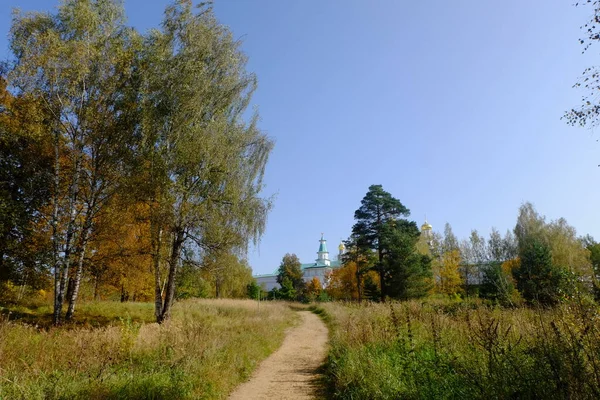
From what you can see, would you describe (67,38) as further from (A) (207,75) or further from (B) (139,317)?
(B) (139,317)

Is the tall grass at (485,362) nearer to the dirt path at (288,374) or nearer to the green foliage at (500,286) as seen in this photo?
the green foliage at (500,286)

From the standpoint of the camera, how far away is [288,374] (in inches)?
343

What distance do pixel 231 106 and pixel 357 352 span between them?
12.0m

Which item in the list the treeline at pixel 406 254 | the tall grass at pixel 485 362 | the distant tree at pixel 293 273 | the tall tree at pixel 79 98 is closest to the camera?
the tall grass at pixel 485 362

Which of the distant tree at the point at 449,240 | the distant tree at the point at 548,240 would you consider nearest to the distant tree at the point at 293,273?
the distant tree at the point at 449,240

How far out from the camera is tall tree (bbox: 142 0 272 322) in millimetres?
13766

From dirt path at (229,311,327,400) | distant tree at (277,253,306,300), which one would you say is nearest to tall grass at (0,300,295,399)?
dirt path at (229,311,327,400)

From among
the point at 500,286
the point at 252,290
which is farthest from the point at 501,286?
the point at 252,290

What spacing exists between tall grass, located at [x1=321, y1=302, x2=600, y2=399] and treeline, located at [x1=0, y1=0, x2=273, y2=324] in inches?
323

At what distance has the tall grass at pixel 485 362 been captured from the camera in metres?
3.49

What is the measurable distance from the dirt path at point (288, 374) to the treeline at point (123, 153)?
4.43 m

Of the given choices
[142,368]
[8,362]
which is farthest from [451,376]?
[8,362]

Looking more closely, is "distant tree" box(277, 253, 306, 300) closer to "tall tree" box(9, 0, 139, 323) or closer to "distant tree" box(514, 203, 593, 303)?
"distant tree" box(514, 203, 593, 303)

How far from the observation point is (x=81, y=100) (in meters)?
13.7
